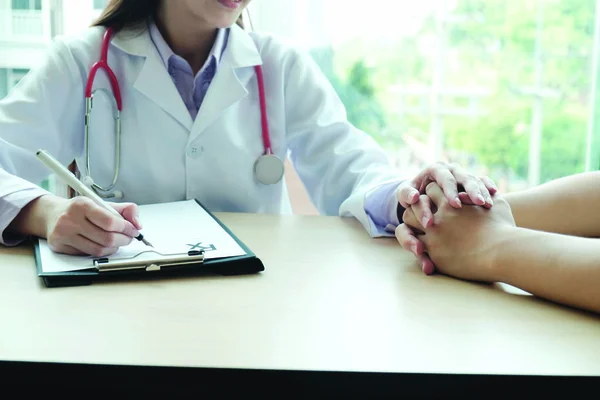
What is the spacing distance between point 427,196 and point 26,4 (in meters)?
1.47

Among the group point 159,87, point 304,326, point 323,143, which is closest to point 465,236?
point 304,326

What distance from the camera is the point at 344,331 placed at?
1.86 ft

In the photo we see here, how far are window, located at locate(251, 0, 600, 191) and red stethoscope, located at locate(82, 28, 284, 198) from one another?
5.08 ft

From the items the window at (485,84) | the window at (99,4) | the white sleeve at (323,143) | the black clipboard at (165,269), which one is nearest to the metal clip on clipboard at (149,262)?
the black clipboard at (165,269)

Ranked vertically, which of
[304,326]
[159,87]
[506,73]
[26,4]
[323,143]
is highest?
[26,4]

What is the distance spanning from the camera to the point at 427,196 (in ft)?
2.94

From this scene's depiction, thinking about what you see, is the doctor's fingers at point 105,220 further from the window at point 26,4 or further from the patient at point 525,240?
the window at point 26,4

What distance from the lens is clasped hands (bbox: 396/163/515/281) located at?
0.76 m

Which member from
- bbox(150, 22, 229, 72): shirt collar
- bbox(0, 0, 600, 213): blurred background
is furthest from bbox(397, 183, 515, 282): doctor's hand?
bbox(0, 0, 600, 213): blurred background

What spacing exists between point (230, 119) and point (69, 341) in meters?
0.76

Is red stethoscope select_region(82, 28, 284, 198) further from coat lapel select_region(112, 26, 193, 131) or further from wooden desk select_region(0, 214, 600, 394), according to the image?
wooden desk select_region(0, 214, 600, 394)

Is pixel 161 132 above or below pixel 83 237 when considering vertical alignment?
above

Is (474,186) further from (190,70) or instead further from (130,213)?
(190,70)

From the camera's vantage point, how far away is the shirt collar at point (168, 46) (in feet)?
4.10
